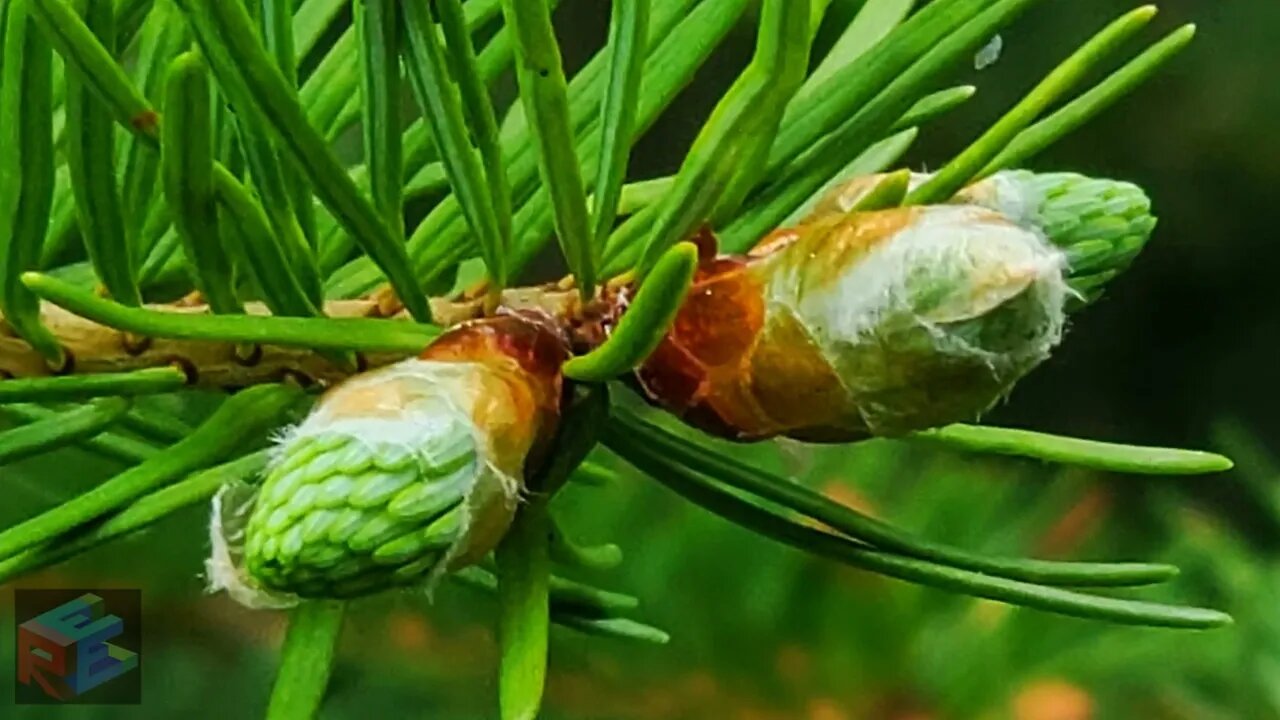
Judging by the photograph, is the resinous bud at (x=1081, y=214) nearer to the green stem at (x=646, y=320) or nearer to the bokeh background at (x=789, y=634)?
the green stem at (x=646, y=320)

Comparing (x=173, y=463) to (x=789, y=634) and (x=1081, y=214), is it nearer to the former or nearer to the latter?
(x=1081, y=214)

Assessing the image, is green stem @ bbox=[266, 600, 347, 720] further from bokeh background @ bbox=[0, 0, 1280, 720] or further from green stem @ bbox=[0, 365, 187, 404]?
bokeh background @ bbox=[0, 0, 1280, 720]

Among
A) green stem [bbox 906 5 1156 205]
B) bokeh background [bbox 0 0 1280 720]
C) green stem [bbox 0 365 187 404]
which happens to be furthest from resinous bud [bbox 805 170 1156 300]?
bokeh background [bbox 0 0 1280 720]

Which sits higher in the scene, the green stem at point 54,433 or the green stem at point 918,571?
the green stem at point 54,433

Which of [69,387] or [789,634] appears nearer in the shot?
[69,387]

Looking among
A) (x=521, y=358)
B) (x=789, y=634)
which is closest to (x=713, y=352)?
(x=521, y=358)

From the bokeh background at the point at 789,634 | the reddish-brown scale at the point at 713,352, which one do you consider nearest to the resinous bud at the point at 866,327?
the reddish-brown scale at the point at 713,352

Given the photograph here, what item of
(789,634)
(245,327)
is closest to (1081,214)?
(245,327)

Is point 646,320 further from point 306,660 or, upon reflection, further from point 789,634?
point 789,634

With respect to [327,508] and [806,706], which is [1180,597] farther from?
[327,508]

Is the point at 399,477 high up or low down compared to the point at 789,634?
up
